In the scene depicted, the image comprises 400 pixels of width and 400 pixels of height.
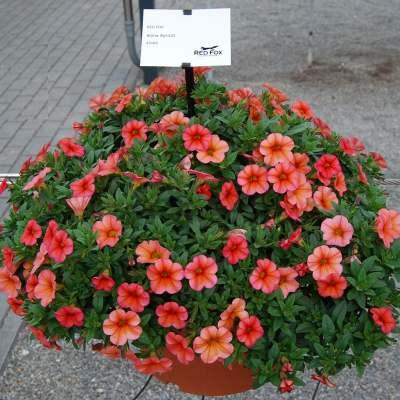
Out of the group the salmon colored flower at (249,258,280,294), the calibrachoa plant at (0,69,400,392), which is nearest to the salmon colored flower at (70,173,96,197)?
the calibrachoa plant at (0,69,400,392)

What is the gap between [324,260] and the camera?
51.3 inches

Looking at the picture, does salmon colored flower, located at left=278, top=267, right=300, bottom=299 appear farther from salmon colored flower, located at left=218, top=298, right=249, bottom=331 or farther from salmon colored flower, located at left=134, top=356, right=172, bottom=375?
salmon colored flower, located at left=134, top=356, right=172, bottom=375

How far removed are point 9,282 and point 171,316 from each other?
1.48ft

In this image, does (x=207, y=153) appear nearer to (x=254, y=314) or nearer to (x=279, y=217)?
(x=279, y=217)

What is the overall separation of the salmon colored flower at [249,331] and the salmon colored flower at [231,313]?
0.02m

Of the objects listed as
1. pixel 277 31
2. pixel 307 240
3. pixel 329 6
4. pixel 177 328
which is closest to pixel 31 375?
pixel 177 328

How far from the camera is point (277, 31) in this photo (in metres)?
6.54

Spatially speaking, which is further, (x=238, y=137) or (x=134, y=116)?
(x=134, y=116)

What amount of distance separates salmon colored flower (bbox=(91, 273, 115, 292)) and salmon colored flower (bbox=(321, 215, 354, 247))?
486mm

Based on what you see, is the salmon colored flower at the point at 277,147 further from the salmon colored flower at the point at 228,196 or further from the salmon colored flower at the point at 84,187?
the salmon colored flower at the point at 84,187

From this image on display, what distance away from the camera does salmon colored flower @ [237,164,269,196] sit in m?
1.40

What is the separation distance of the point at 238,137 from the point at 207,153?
14cm

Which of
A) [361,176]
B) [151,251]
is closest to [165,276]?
[151,251]

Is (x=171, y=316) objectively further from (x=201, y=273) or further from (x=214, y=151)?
(x=214, y=151)
